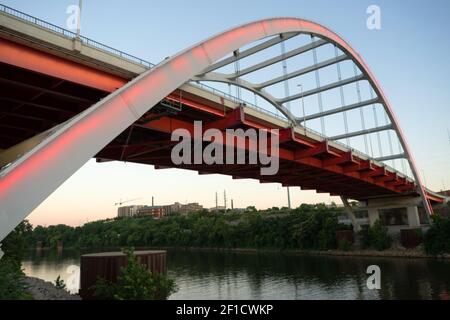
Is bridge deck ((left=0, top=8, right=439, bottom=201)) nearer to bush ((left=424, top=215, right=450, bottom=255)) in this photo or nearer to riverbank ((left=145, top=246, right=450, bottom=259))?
bush ((left=424, top=215, right=450, bottom=255))

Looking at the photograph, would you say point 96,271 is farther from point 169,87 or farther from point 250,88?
point 250,88

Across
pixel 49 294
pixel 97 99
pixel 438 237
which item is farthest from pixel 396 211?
pixel 97 99

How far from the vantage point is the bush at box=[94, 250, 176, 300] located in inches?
511

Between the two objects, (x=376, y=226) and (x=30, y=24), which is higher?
(x=30, y=24)

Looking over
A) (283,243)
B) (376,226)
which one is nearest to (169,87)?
(376,226)

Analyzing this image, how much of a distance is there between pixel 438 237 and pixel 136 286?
3726 cm

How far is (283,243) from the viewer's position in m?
57.0

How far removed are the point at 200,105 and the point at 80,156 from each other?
8.19 m

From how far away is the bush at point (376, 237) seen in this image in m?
45.1

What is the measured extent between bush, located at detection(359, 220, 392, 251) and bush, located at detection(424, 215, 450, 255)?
4.81 m

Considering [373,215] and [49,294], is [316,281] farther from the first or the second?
[373,215]

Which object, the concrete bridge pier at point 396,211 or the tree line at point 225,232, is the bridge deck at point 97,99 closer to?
the concrete bridge pier at point 396,211
